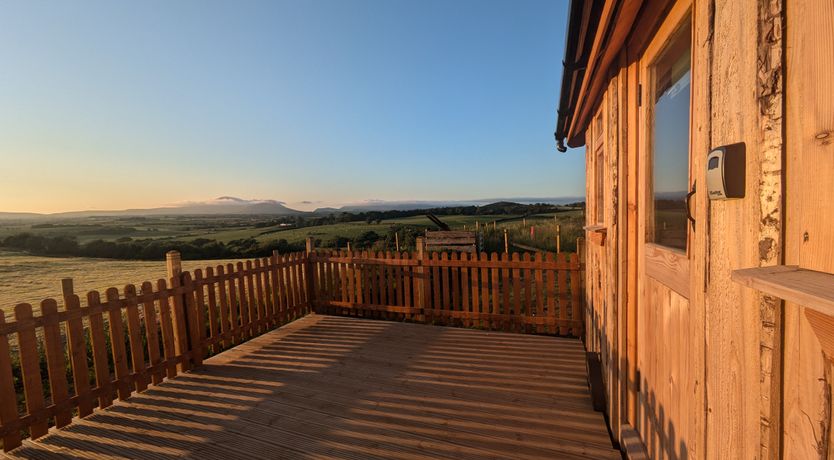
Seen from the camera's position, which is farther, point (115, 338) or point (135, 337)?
point (135, 337)

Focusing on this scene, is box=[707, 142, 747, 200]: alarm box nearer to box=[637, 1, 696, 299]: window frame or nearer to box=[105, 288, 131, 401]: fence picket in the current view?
box=[637, 1, 696, 299]: window frame

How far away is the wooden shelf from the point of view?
1.92 ft

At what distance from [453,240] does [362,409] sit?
5.66 meters

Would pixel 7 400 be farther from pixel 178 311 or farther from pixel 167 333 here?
pixel 178 311

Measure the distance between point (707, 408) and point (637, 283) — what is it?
120cm

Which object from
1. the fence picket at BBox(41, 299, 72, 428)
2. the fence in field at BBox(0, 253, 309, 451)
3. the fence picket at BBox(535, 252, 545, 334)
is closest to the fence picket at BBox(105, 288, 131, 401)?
A: the fence in field at BBox(0, 253, 309, 451)

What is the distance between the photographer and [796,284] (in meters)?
0.67

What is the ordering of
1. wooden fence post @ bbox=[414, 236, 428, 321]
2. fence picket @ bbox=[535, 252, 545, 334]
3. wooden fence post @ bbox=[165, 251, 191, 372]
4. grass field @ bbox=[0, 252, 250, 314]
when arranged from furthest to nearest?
grass field @ bbox=[0, 252, 250, 314] < wooden fence post @ bbox=[414, 236, 428, 321] < fence picket @ bbox=[535, 252, 545, 334] < wooden fence post @ bbox=[165, 251, 191, 372]

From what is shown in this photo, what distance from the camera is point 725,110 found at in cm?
114

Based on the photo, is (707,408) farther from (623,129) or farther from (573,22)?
(573,22)

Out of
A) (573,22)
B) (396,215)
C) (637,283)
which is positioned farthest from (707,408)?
(396,215)

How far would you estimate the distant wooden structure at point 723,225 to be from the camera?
30.3 inches

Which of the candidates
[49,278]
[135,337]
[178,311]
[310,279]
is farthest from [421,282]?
[49,278]

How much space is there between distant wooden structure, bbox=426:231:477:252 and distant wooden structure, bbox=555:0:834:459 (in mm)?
6205
